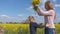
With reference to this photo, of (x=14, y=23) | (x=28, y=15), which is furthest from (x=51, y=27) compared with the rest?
(x=14, y=23)

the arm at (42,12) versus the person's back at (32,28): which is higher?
the arm at (42,12)

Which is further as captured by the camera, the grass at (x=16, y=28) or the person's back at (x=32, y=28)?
the grass at (x=16, y=28)

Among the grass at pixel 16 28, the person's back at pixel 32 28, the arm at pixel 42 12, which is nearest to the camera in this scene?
the arm at pixel 42 12

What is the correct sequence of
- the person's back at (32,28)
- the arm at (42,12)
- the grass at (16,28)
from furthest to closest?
the grass at (16,28)
the person's back at (32,28)
the arm at (42,12)

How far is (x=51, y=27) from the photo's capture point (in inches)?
53.7

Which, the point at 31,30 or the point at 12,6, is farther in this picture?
the point at 12,6

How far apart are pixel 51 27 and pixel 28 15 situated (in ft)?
0.97

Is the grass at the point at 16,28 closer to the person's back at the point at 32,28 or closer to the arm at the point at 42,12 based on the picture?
the person's back at the point at 32,28

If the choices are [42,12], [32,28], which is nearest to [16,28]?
[32,28]

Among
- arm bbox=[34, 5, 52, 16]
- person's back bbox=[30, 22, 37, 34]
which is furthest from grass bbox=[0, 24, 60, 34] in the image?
arm bbox=[34, 5, 52, 16]

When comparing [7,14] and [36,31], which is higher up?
[7,14]

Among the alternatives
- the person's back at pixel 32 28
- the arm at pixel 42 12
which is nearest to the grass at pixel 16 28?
the person's back at pixel 32 28

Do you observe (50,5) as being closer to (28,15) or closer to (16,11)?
(28,15)

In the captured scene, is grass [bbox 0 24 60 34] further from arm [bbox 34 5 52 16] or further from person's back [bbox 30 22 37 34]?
arm [bbox 34 5 52 16]
